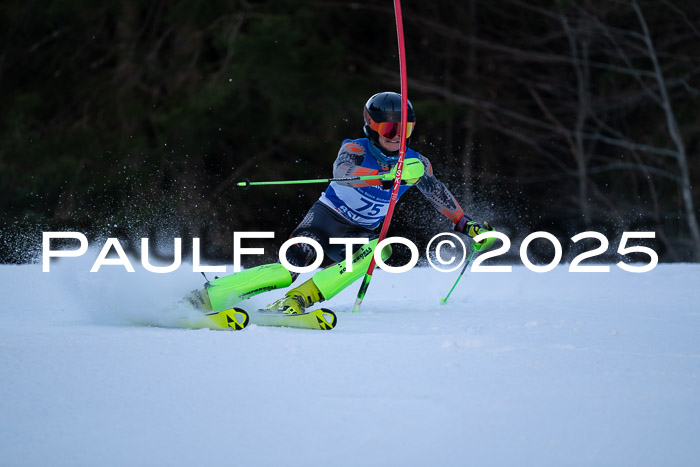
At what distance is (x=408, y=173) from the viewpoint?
480cm

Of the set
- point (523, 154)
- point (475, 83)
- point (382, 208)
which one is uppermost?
point (382, 208)

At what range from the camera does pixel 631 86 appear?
14.5 metres

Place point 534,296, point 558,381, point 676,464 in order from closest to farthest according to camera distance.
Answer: point 676,464 → point 558,381 → point 534,296

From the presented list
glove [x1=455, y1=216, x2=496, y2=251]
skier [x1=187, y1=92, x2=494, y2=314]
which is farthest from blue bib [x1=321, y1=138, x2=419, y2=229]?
glove [x1=455, y1=216, x2=496, y2=251]

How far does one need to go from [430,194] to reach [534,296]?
1.32 metres

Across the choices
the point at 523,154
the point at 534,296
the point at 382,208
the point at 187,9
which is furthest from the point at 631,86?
the point at 382,208

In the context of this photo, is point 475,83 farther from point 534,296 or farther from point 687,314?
point 687,314

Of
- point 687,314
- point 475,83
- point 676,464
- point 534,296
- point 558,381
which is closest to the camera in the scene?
point 676,464

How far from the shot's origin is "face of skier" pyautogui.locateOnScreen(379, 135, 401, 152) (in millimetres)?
4969

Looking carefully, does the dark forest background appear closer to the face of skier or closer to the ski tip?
the face of skier

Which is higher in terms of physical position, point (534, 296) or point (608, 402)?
point (608, 402)

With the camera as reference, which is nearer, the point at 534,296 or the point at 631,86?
the point at 534,296

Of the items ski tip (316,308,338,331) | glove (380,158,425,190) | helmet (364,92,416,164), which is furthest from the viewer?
helmet (364,92,416,164)

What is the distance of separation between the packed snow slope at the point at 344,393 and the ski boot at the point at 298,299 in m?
0.30
